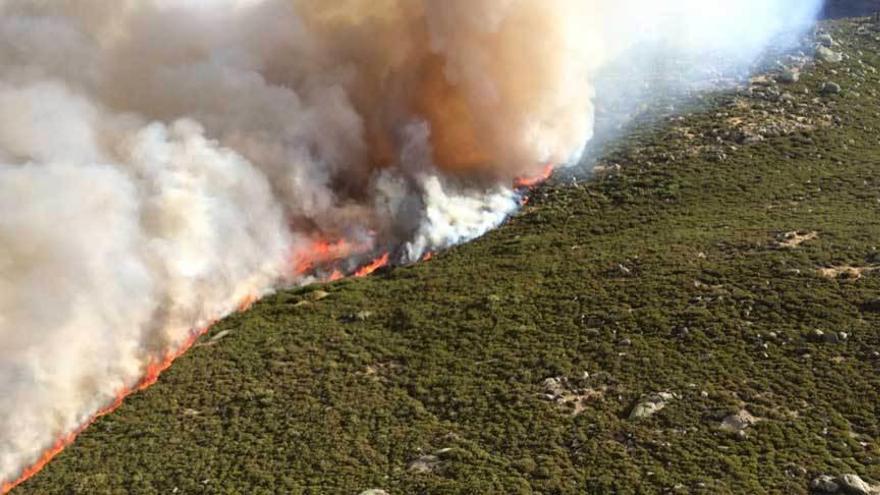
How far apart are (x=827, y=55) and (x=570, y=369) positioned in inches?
2071

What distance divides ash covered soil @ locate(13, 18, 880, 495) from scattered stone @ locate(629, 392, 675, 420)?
74mm

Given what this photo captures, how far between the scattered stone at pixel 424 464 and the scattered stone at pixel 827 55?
191 ft

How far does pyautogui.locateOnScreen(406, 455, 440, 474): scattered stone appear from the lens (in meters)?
28.7

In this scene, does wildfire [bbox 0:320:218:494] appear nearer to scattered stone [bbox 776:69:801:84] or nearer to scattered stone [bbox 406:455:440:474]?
scattered stone [bbox 406:455:440:474]

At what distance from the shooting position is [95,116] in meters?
44.9

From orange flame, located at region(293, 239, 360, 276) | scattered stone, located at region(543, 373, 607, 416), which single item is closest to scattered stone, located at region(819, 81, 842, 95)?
orange flame, located at region(293, 239, 360, 276)

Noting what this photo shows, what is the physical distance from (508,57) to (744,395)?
1176 inches

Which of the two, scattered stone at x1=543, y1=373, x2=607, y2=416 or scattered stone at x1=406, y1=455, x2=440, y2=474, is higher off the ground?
scattered stone at x1=543, y1=373, x2=607, y2=416

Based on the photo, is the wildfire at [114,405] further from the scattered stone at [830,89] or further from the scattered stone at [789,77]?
the scattered stone at [830,89]

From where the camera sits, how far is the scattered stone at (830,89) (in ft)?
209

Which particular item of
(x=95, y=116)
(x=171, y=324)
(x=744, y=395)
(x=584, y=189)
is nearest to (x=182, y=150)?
(x=95, y=116)

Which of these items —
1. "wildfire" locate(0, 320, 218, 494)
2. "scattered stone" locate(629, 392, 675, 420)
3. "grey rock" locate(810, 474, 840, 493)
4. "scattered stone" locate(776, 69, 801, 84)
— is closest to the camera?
"grey rock" locate(810, 474, 840, 493)

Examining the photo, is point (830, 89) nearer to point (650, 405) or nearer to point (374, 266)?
point (374, 266)

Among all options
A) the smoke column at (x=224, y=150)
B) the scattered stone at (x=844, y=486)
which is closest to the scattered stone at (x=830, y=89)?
the smoke column at (x=224, y=150)
